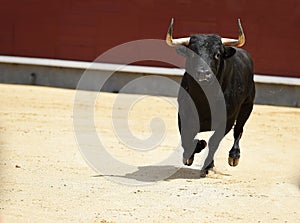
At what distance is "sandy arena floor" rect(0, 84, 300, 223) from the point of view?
398cm

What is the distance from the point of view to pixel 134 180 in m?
4.85

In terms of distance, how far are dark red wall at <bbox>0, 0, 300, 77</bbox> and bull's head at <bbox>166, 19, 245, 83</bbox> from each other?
4286 millimetres

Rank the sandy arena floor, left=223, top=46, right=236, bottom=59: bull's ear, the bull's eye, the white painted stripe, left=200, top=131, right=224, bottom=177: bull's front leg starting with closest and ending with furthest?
the sandy arena floor → the bull's eye → left=223, top=46, right=236, bottom=59: bull's ear → left=200, top=131, right=224, bottom=177: bull's front leg → the white painted stripe

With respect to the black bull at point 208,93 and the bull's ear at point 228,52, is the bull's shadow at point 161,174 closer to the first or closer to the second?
the black bull at point 208,93

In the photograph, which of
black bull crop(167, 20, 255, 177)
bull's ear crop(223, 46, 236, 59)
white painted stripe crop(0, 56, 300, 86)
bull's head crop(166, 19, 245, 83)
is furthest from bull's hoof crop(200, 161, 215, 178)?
white painted stripe crop(0, 56, 300, 86)

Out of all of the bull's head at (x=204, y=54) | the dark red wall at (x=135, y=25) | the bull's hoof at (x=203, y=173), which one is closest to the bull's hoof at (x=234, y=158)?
the bull's hoof at (x=203, y=173)

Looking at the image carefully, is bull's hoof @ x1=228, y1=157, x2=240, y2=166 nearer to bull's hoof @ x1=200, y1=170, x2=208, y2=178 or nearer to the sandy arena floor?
the sandy arena floor

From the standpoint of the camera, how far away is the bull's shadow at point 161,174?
4.97 metres

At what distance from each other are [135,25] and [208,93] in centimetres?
465

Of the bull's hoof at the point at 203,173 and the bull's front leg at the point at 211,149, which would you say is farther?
the bull's front leg at the point at 211,149

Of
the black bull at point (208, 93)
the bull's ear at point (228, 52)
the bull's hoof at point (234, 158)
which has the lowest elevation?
the bull's hoof at point (234, 158)

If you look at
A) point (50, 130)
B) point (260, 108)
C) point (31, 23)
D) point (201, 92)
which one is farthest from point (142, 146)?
point (31, 23)

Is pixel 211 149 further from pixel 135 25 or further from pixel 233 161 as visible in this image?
pixel 135 25

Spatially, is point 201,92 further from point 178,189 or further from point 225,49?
point 178,189
